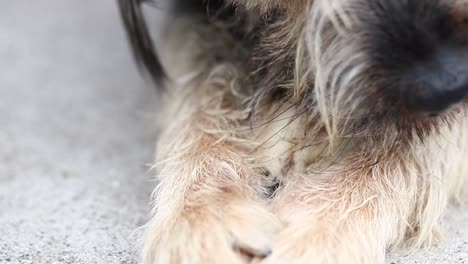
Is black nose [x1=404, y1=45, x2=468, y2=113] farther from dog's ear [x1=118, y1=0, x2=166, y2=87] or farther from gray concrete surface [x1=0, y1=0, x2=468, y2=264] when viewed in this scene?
dog's ear [x1=118, y1=0, x2=166, y2=87]


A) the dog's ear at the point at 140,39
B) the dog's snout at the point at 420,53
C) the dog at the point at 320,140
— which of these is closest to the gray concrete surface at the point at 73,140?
the dog at the point at 320,140

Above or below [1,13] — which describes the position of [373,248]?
below

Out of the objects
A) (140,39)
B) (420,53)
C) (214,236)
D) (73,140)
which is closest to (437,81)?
(420,53)

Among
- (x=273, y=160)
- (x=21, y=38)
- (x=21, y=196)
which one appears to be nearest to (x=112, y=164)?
(x=21, y=196)

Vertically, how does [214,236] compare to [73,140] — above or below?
above

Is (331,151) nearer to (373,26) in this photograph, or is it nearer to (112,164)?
(373,26)

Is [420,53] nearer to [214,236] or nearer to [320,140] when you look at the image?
[320,140]
